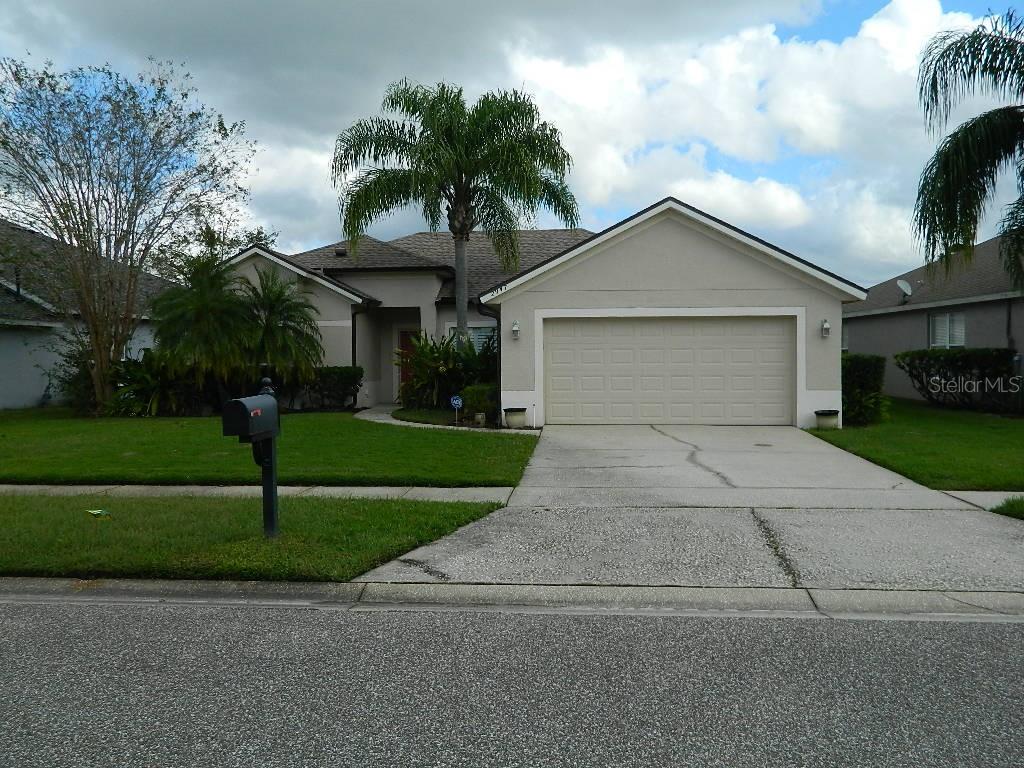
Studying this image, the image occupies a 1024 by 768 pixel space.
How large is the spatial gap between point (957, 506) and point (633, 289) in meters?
8.59

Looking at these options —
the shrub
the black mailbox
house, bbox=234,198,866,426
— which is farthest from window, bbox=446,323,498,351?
the black mailbox

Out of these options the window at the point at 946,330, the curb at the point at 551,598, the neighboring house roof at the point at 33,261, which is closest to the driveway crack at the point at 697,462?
the curb at the point at 551,598

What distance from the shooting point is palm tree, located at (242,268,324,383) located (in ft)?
62.6

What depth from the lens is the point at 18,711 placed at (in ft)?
13.3

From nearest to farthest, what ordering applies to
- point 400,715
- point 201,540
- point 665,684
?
1. point 400,715
2. point 665,684
3. point 201,540

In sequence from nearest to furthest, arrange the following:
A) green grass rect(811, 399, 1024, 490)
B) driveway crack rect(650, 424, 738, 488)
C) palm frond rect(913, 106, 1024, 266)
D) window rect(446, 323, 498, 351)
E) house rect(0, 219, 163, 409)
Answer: green grass rect(811, 399, 1024, 490) < driveway crack rect(650, 424, 738, 488) < palm frond rect(913, 106, 1024, 266) < house rect(0, 219, 163, 409) < window rect(446, 323, 498, 351)

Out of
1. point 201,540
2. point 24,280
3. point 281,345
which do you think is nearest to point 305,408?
point 281,345

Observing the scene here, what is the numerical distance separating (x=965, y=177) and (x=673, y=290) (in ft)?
19.5

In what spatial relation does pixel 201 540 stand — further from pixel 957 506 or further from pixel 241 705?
pixel 957 506

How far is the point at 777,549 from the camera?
7.04 m

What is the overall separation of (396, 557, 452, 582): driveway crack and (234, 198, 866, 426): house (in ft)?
32.2

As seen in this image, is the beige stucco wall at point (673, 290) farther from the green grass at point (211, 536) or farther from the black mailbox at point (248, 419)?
the black mailbox at point (248, 419)

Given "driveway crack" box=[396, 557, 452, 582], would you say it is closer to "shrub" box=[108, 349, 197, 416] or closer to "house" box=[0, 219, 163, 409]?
"shrub" box=[108, 349, 197, 416]

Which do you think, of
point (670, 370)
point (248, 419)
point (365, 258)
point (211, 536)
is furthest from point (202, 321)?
point (248, 419)
